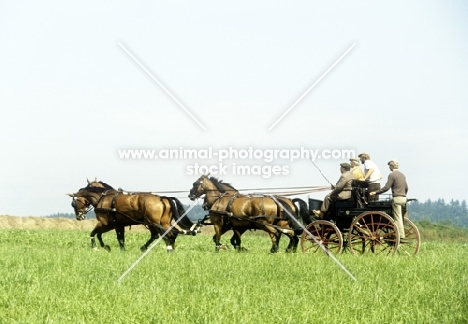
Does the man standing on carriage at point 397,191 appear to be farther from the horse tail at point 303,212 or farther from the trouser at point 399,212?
the horse tail at point 303,212

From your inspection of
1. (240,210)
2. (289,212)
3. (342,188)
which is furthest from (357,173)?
(240,210)

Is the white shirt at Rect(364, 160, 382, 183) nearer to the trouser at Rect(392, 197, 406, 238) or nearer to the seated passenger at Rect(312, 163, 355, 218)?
the seated passenger at Rect(312, 163, 355, 218)

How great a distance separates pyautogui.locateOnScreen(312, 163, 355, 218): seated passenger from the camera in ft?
48.5

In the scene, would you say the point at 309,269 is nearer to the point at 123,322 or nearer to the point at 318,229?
the point at 318,229

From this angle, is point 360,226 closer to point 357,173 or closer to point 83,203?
point 357,173

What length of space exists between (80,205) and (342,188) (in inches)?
304

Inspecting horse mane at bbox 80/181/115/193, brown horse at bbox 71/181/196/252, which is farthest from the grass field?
horse mane at bbox 80/181/115/193

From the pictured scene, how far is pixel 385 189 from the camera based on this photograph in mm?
14781

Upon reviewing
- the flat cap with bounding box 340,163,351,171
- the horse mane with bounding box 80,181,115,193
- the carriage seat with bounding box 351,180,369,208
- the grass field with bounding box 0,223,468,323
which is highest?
the flat cap with bounding box 340,163,351,171

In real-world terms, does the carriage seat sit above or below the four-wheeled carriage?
above

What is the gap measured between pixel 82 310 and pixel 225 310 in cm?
167

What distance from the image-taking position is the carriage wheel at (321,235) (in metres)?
14.8

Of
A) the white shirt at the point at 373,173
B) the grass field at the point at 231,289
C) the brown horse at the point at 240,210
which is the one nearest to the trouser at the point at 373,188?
the white shirt at the point at 373,173

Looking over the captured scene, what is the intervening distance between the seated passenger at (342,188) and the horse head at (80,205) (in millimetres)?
7132
